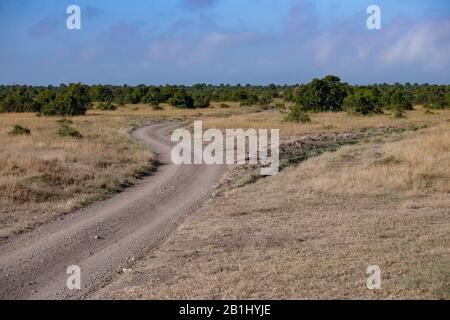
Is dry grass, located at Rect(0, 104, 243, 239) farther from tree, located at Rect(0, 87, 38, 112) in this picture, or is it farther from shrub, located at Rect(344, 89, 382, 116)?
tree, located at Rect(0, 87, 38, 112)

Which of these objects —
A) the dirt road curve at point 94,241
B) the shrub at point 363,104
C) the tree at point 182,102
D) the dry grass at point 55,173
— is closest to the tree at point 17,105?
the tree at point 182,102

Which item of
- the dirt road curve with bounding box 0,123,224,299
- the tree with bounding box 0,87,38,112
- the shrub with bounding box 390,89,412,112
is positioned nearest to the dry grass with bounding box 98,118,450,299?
the dirt road curve with bounding box 0,123,224,299

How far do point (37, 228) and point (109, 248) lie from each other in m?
2.08

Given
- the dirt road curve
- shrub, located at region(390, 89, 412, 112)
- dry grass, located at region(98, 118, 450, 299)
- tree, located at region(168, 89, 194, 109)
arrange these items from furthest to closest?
1. tree, located at region(168, 89, 194, 109)
2. shrub, located at region(390, 89, 412, 112)
3. the dirt road curve
4. dry grass, located at region(98, 118, 450, 299)

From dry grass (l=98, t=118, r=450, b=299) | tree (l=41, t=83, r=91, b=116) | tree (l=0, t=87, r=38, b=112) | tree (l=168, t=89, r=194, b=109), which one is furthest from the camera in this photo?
tree (l=168, t=89, r=194, b=109)

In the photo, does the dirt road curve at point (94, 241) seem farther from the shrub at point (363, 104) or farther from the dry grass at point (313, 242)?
the shrub at point (363, 104)

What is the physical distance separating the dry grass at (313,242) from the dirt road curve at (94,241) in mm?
450

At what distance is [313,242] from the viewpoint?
941cm

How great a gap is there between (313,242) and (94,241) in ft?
11.9

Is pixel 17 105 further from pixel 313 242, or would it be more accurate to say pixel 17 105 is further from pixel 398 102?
pixel 313 242

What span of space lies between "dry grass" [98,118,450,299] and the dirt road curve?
0.45 metres

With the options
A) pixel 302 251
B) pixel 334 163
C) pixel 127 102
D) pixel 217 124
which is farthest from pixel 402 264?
pixel 127 102

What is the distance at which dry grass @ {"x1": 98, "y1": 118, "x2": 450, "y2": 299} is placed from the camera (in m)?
7.04
